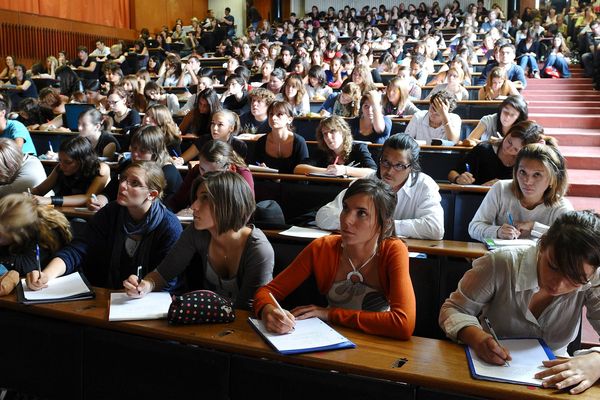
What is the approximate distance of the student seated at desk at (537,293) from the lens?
142 cm

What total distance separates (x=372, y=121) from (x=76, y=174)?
2.34 meters

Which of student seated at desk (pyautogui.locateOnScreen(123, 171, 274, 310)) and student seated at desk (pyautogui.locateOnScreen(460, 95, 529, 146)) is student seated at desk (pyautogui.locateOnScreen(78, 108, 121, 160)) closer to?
student seated at desk (pyautogui.locateOnScreen(123, 171, 274, 310))

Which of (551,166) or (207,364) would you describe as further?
(551,166)

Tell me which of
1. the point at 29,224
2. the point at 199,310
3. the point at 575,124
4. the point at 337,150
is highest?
the point at 575,124

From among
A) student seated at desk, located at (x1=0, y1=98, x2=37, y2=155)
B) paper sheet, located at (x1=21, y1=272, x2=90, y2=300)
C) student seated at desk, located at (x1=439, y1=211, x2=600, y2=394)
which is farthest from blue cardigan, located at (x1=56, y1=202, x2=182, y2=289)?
student seated at desk, located at (x1=0, y1=98, x2=37, y2=155)

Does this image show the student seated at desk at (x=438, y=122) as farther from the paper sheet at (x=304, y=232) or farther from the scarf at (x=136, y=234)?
the scarf at (x=136, y=234)

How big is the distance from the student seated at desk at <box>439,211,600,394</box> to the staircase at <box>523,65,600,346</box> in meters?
1.12

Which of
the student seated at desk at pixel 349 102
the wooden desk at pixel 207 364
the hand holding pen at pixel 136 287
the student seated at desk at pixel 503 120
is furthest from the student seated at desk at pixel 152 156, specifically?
the student seated at desk at pixel 349 102

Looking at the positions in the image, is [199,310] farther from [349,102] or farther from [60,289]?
[349,102]

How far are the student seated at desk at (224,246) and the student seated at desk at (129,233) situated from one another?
0.26 meters

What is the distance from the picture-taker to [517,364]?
4.64ft

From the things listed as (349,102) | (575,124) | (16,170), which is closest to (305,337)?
(16,170)

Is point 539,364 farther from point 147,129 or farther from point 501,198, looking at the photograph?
point 147,129

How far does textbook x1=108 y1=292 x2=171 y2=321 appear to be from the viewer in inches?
68.5
